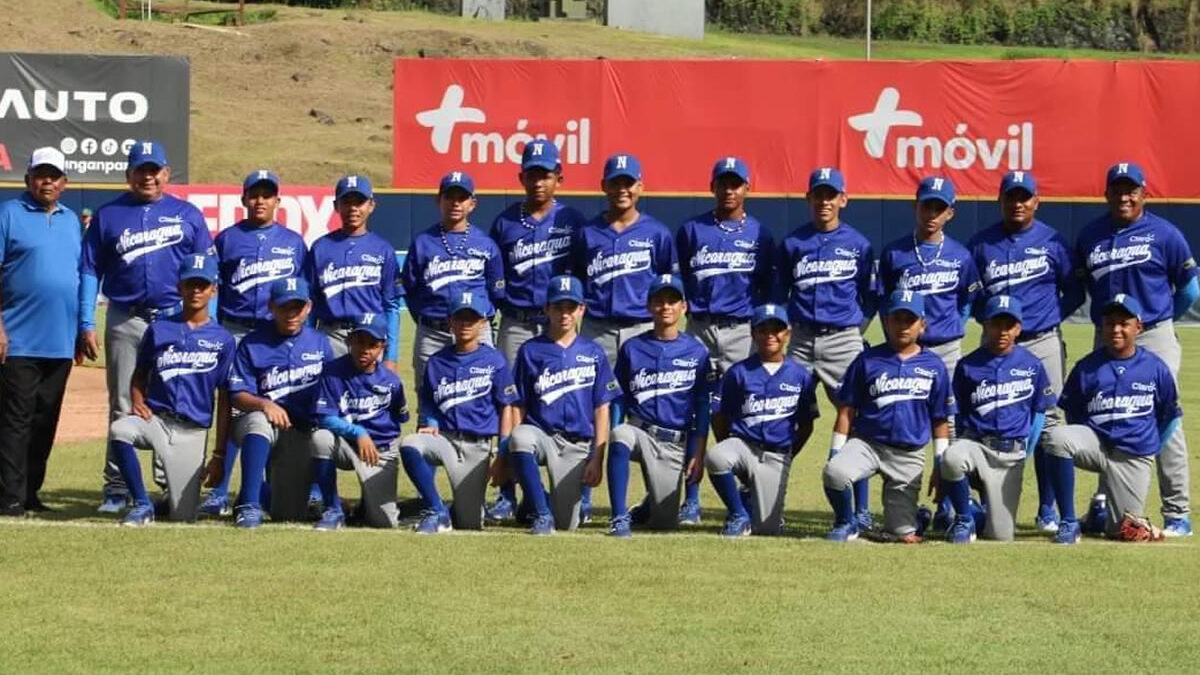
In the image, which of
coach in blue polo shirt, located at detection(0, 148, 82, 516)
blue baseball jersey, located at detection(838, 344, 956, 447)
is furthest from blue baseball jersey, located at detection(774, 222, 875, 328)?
coach in blue polo shirt, located at detection(0, 148, 82, 516)

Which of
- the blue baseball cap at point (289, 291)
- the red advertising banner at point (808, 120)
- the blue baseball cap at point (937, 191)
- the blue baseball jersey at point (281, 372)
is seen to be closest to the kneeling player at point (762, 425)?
the blue baseball cap at point (937, 191)

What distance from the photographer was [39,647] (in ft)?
20.9

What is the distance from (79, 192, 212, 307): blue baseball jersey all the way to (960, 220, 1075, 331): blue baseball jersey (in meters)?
3.86

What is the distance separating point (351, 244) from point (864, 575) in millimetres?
3223

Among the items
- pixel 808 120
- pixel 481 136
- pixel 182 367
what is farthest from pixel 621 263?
pixel 808 120

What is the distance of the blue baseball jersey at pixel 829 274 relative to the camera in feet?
31.0

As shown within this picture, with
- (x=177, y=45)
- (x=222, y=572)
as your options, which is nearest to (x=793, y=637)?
(x=222, y=572)

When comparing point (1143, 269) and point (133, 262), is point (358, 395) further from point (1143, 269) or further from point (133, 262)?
point (1143, 269)

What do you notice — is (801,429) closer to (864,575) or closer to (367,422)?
(864,575)

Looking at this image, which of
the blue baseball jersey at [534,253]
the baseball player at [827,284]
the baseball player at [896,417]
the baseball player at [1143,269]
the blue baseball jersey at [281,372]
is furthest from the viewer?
the blue baseball jersey at [534,253]

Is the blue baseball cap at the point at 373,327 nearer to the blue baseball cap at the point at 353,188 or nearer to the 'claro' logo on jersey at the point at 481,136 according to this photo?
the blue baseball cap at the point at 353,188

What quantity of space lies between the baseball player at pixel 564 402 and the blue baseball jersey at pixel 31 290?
7.21ft

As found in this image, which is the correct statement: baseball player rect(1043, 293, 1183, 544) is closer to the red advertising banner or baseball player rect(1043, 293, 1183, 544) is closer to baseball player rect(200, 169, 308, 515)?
baseball player rect(200, 169, 308, 515)

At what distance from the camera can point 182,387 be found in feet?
29.8
